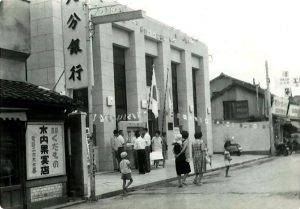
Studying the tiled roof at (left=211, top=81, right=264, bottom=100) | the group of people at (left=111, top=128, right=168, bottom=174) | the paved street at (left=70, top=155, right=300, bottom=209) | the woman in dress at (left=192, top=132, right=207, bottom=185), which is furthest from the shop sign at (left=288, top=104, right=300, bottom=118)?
the woman in dress at (left=192, top=132, right=207, bottom=185)

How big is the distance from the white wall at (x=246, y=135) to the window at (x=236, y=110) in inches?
209

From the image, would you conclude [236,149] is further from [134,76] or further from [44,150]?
[44,150]

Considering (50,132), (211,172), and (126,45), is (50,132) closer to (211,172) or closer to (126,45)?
(211,172)

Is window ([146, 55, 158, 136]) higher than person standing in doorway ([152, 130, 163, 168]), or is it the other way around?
window ([146, 55, 158, 136])

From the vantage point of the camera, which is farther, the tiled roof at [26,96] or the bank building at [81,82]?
the bank building at [81,82]

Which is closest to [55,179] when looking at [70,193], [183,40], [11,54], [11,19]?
[70,193]

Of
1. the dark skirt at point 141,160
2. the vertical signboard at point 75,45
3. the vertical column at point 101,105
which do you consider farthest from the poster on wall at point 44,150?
the vertical column at point 101,105

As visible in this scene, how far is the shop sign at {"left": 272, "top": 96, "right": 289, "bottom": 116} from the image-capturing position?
39.2 m

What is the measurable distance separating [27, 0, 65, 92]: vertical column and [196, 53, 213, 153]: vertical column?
1599 centimetres

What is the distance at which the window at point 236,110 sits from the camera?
4153cm

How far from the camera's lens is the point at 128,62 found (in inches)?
998

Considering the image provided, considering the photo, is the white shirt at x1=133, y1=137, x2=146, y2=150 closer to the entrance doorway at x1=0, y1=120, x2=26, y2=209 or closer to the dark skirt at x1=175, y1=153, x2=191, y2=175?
the dark skirt at x1=175, y1=153, x2=191, y2=175

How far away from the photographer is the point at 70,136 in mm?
13742

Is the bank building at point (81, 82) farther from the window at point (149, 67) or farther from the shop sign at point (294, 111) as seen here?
the shop sign at point (294, 111)
